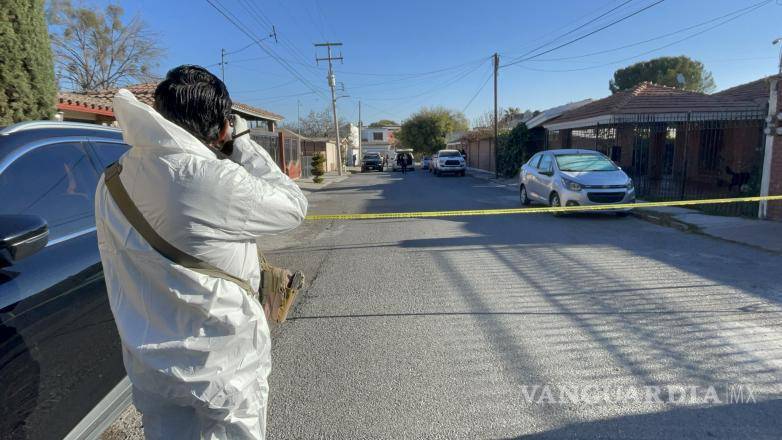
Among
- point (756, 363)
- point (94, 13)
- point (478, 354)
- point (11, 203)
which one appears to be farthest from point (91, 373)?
point (94, 13)

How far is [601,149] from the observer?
18047mm

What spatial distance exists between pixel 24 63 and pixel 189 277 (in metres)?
6.49

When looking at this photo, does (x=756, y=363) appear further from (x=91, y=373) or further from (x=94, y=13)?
(x=94, y=13)

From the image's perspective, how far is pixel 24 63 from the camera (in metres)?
6.15

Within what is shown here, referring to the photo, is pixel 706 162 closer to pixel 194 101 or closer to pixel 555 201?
pixel 555 201

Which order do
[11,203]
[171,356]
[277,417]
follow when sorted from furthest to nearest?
1. [277,417]
2. [11,203]
3. [171,356]

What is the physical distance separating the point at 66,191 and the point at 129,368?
5.20 ft

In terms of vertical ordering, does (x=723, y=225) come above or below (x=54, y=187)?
below

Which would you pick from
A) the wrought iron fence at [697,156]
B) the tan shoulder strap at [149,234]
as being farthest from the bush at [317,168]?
the tan shoulder strap at [149,234]

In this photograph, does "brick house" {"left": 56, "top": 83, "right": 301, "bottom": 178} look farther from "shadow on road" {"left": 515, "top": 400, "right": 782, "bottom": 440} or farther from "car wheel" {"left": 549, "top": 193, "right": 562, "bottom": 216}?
"car wheel" {"left": 549, "top": 193, "right": 562, "bottom": 216}

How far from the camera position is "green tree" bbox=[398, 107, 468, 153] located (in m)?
61.0

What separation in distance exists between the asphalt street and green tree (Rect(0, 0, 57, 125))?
3667 mm

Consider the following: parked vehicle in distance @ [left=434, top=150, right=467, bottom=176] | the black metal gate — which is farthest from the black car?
parked vehicle in distance @ [left=434, top=150, right=467, bottom=176]

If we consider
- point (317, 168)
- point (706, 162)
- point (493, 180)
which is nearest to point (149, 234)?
point (706, 162)
